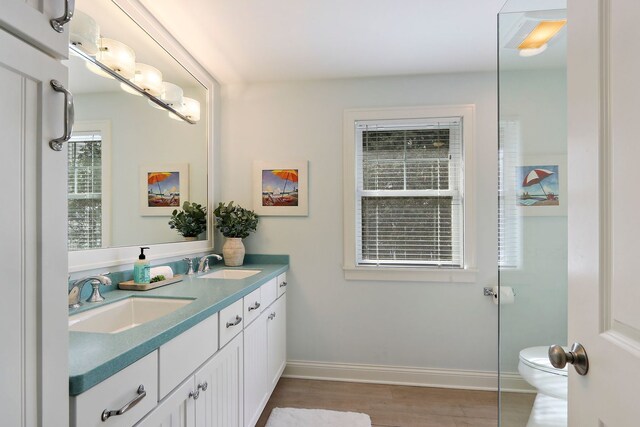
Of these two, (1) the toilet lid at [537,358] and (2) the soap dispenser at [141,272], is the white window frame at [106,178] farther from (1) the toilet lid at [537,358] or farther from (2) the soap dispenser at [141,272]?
(1) the toilet lid at [537,358]

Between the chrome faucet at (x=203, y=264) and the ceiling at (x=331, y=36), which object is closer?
the ceiling at (x=331, y=36)

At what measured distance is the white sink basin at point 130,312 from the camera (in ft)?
4.39

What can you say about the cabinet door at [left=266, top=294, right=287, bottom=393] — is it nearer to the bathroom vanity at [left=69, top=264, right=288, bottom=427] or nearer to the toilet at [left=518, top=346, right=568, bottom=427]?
the bathroom vanity at [left=69, top=264, right=288, bottom=427]

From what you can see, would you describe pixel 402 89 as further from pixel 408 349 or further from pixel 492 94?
pixel 408 349

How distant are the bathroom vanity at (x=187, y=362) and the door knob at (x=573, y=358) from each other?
1.09 meters

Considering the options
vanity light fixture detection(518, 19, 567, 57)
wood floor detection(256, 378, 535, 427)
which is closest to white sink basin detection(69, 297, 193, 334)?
wood floor detection(256, 378, 535, 427)

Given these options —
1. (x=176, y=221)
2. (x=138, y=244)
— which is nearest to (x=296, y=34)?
(x=176, y=221)

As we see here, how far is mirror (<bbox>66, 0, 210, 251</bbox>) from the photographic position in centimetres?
142

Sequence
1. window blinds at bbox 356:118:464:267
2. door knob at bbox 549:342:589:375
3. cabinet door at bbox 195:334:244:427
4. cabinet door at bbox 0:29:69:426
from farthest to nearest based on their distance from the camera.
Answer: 1. window blinds at bbox 356:118:464:267
2. cabinet door at bbox 195:334:244:427
3. door knob at bbox 549:342:589:375
4. cabinet door at bbox 0:29:69:426

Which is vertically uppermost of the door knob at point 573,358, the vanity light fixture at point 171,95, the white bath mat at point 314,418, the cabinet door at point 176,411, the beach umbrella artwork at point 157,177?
the vanity light fixture at point 171,95

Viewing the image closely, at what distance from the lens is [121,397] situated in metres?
0.85

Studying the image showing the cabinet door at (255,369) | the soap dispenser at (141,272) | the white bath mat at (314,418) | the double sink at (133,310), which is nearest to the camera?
the double sink at (133,310)

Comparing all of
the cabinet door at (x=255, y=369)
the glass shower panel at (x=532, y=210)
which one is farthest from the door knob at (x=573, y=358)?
the cabinet door at (x=255, y=369)

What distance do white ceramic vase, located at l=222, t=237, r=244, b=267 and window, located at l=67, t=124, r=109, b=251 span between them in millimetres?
973
